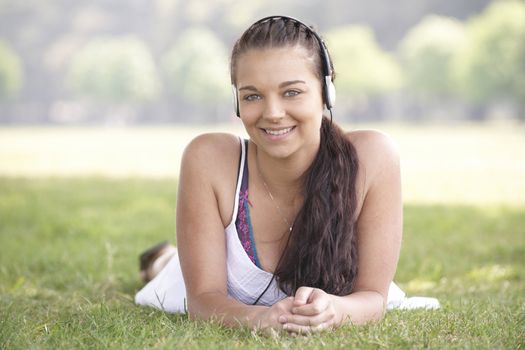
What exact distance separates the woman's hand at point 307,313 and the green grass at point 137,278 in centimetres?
8

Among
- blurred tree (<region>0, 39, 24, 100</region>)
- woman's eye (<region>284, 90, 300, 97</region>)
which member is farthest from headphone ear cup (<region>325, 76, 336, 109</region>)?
blurred tree (<region>0, 39, 24, 100</region>)

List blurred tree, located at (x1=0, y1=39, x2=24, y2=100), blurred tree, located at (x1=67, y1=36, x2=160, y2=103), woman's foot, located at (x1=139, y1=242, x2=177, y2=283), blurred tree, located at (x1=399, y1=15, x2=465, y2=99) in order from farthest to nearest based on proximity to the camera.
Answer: blurred tree, located at (x1=67, y1=36, x2=160, y2=103), blurred tree, located at (x1=0, y1=39, x2=24, y2=100), blurred tree, located at (x1=399, y1=15, x2=465, y2=99), woman's foot, located at (x1=139, y1=242, x2=177, y2=283)

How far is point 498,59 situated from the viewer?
5953 cm

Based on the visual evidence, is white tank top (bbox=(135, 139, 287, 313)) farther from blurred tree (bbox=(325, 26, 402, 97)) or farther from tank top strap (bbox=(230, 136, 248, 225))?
blurred tree (bbox=(325, 26, 402, 97))

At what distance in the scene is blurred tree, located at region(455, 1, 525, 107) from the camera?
5806 centimetres

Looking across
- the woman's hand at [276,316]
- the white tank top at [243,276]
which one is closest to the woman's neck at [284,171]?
the white tank top at [243,276]

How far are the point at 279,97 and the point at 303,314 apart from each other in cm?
101

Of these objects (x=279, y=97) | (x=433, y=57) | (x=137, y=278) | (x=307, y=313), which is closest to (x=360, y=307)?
(x=307, y=313)

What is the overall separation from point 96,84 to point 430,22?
38208 millimetres

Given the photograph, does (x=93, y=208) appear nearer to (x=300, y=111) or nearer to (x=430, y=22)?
(x=300, y=111)

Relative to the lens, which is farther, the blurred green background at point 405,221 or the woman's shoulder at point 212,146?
the woman's shoulder at point 212,146

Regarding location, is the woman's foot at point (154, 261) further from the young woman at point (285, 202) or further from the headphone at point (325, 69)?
the headphone at point (325, 69)

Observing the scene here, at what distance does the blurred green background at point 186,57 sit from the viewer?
73.1 metres

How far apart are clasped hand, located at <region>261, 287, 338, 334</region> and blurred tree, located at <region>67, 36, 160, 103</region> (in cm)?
8018
